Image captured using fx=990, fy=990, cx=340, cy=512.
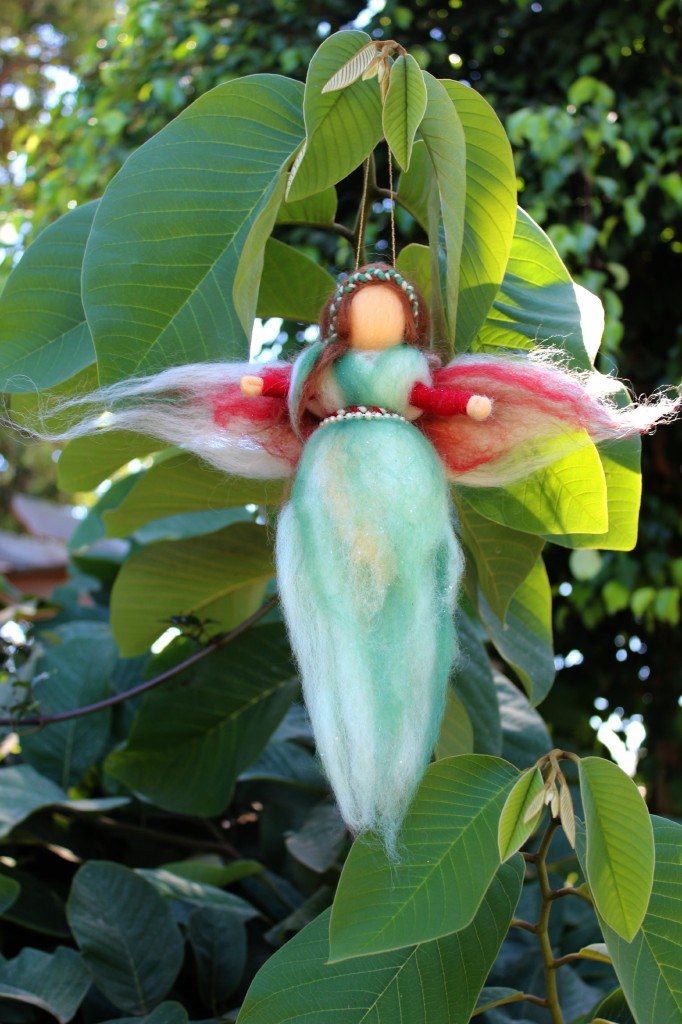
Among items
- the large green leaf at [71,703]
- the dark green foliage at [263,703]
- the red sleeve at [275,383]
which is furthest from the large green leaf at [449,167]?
the large green leaf at [71,703]

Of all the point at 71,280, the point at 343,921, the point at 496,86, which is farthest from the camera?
the point at 496,86

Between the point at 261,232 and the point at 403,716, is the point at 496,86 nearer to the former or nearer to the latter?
the point at 261,232

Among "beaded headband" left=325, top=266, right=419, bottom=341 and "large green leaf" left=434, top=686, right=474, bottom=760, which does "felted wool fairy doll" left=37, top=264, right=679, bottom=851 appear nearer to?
"beaded headband" left=325, top=266, right=419, bottom=341

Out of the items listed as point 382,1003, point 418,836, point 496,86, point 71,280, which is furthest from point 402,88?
point 496,86

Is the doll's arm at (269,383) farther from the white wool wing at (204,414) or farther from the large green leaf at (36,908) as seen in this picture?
the large green leaf at (36,908)

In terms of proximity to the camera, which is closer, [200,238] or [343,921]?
[343,921]

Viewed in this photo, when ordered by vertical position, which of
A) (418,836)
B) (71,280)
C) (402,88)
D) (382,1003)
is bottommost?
(382,1003)

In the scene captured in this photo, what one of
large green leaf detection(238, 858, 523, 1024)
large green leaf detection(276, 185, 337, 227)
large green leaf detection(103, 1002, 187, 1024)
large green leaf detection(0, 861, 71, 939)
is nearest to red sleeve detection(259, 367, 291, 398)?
large green leaf detection(276, 185, 337, 227)
